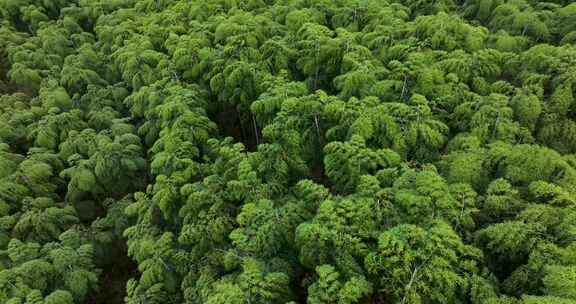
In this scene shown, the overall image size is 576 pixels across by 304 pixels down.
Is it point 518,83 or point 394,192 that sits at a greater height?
point 518,83

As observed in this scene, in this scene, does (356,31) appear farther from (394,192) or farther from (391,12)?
(394,192)

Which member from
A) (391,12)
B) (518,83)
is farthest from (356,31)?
(518,83)

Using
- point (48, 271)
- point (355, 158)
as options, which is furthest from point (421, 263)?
point (48, 271)

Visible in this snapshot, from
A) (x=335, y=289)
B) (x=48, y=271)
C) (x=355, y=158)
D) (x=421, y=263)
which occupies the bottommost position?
(x=48, y=271)

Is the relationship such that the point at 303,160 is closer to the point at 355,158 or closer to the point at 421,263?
the point at 355,158

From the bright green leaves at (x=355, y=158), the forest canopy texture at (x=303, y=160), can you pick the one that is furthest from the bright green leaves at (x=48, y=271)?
the bright green leaves at (x=355, y=158)

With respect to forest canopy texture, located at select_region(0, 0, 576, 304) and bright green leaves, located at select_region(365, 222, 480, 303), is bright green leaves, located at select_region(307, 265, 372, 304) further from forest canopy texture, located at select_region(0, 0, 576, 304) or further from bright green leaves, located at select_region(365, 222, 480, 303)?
bright green leaves, located at select_region(365, 222, 480, 303)

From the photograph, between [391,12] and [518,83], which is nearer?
[518,83]

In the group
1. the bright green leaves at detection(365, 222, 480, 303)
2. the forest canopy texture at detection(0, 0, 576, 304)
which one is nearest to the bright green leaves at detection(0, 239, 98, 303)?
the forest canopy texture at detection(0, 0, 576, 304)
